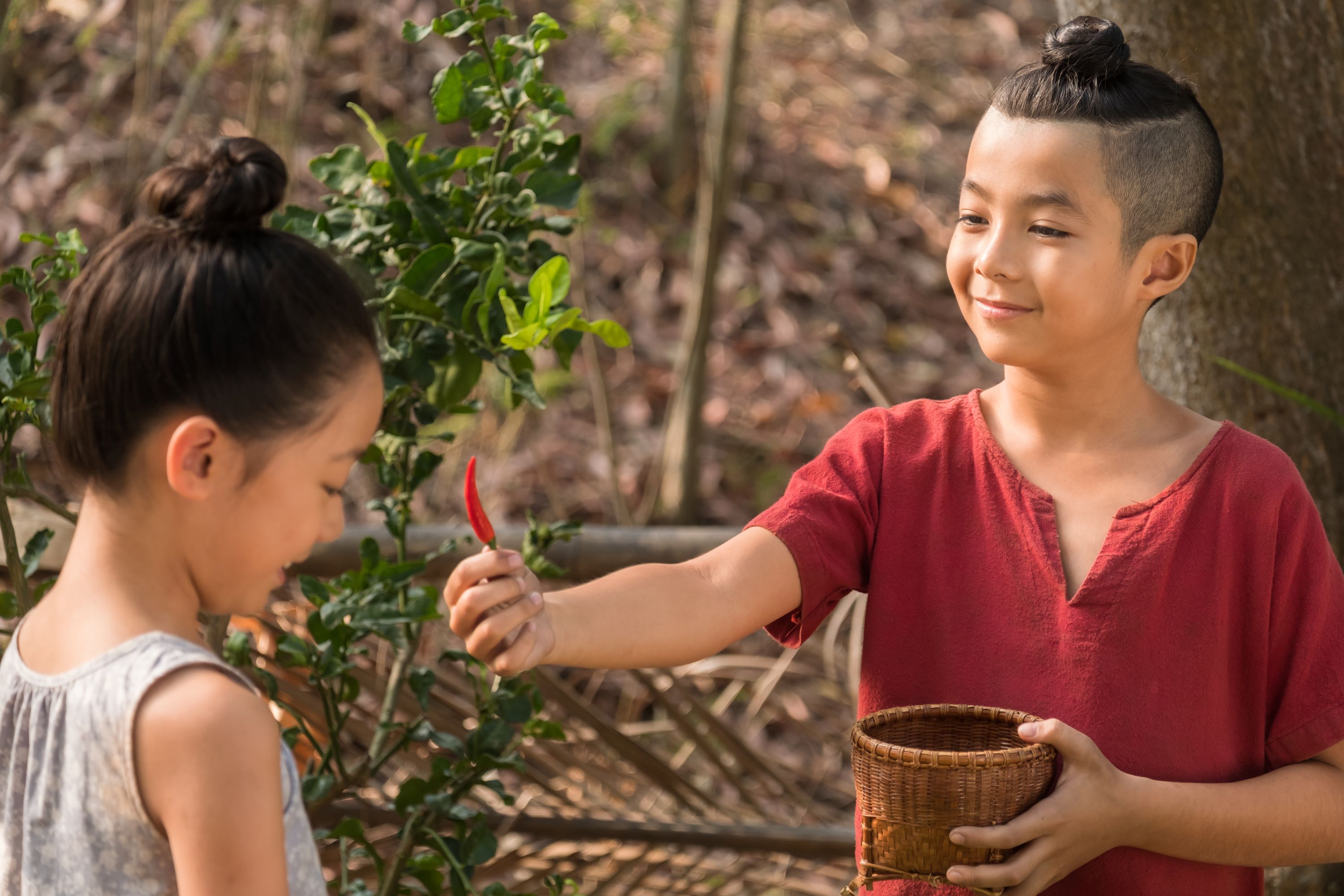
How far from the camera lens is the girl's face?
3.70ft

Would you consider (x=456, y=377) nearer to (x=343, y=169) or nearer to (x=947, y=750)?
(x=343, y=169)

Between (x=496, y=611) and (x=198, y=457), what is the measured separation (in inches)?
11.9

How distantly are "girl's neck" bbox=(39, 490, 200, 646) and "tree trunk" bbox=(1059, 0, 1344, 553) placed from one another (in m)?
1.40

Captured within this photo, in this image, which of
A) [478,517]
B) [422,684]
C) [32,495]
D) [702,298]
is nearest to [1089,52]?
[478,517]

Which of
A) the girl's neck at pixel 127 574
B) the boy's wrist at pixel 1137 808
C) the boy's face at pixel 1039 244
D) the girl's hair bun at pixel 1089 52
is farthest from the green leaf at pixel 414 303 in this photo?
the boy's wrist at pixel 1137 808

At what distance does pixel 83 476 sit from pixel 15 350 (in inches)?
17.1

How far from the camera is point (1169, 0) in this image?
1.84 m

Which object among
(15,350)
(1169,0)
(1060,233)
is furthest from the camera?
(1169,0)

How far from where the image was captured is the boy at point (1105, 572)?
54.2 inches

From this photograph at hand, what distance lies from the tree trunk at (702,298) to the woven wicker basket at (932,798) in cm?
211

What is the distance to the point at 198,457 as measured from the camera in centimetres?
110

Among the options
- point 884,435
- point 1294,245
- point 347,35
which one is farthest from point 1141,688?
point 347,35

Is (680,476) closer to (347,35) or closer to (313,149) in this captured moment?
(313,149)

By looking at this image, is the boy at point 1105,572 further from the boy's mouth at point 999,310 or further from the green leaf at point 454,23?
the green leaf at point 454,23
